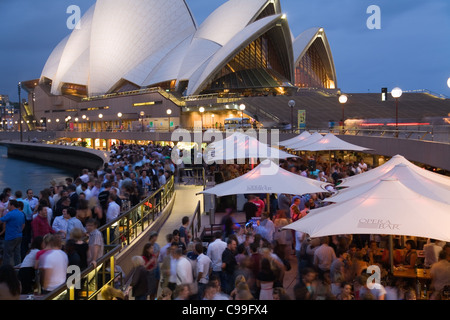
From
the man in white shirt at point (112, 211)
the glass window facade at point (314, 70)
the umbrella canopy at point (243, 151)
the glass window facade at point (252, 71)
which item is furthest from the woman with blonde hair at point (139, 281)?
A: the glass window facade at point (314, 70)

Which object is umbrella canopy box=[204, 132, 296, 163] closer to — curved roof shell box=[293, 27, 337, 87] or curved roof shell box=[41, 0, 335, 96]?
curved roof shell box=[41, 0, 335, 96]

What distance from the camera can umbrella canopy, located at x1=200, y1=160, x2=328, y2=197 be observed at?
29.0ft

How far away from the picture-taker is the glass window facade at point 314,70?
2356 inches

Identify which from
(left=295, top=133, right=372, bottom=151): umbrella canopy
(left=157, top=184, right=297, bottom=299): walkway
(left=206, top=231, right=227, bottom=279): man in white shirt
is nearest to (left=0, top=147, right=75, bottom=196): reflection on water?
(left=157, top=184, right=297, bottom=299): walkway

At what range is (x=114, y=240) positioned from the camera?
838 cm

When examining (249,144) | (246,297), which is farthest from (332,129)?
(246,297)

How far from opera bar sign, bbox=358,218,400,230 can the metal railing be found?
333cm

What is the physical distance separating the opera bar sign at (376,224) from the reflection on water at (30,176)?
91.4 ft

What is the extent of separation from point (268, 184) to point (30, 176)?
3483cm

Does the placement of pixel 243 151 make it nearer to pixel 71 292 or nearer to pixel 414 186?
pixel 414 186

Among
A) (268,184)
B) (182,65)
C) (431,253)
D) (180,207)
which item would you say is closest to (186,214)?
(180,207)

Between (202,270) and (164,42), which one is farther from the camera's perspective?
(164,42)

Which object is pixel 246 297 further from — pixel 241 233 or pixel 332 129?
pixel 332 129
